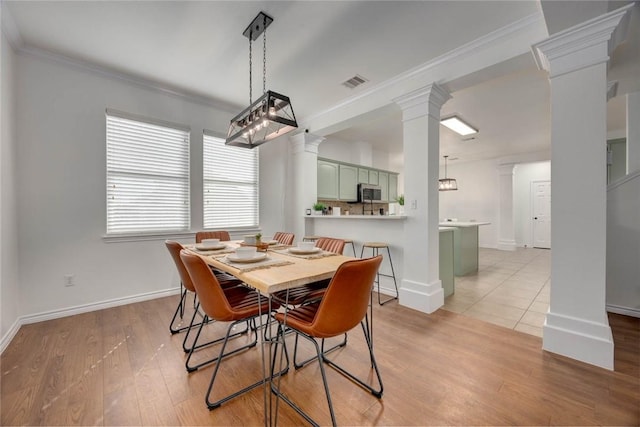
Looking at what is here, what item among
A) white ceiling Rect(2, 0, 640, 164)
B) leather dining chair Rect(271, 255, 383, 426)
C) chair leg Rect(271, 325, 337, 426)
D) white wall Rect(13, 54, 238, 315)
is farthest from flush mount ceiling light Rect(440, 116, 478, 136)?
white wall Rect(13, 54, 238, 315)

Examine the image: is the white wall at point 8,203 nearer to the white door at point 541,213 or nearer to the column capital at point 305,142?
the column capital at point 305,142

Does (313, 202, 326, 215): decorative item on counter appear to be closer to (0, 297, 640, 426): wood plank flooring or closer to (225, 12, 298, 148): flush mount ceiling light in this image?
(225, 12, 298, 148): flush mount ceiling light

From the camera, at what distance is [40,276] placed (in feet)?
8.84

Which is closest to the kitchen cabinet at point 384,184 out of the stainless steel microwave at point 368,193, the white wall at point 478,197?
the stainless steel microwave at point 368,193

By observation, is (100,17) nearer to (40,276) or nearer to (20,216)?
(20,216)

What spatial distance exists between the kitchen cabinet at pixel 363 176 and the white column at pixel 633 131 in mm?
3881

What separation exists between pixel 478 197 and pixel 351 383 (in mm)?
7792

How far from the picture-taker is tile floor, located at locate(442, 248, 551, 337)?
8.89 ft

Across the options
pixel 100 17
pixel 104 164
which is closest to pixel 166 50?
pixel 100 17

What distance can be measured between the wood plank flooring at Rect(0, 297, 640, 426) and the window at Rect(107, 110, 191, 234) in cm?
132

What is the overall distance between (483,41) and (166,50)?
3.07 m

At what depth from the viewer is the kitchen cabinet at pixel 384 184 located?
Answer: 253 inches

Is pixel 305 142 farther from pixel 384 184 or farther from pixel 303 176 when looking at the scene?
pixel 384 184

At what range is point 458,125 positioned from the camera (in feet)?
14.7
